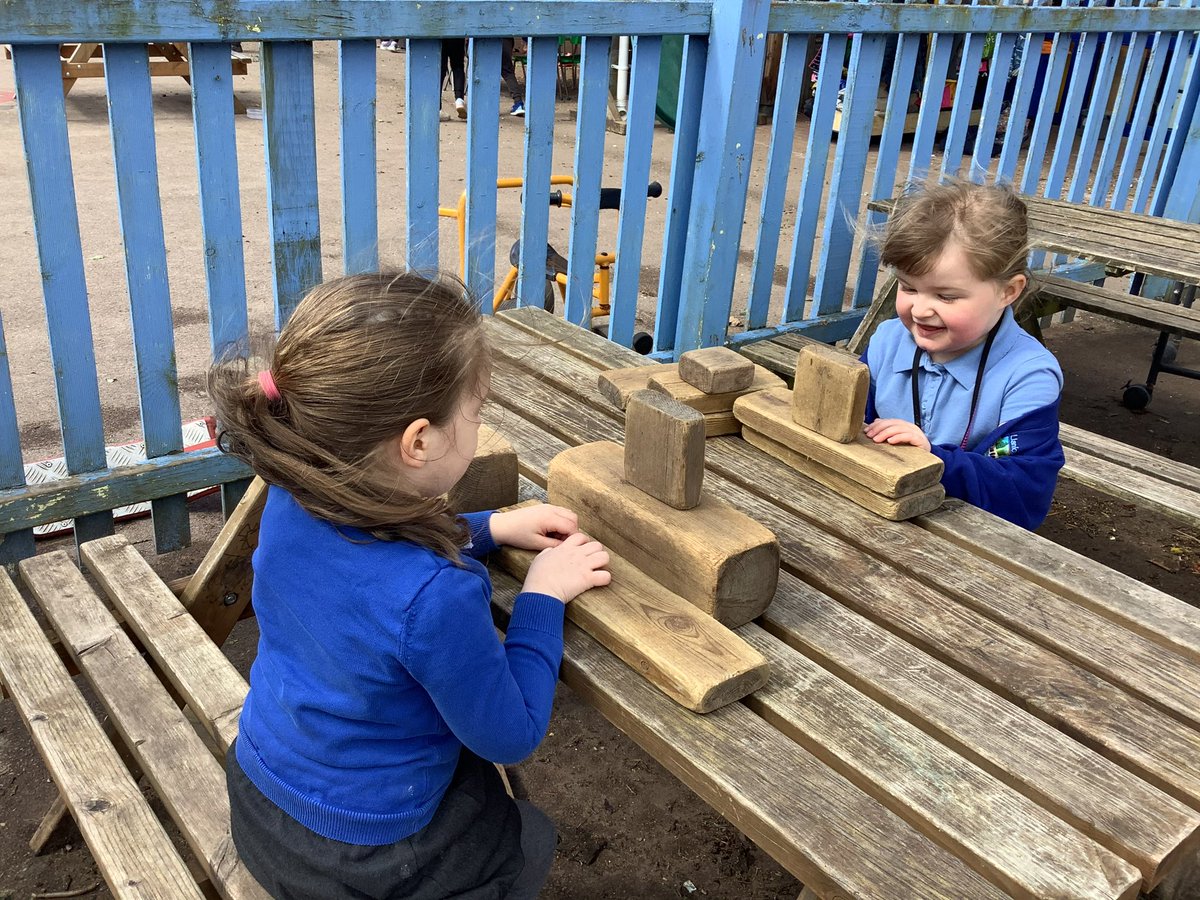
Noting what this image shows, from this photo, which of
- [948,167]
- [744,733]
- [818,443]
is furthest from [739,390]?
[948,167]

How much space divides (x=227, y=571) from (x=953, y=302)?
163cm

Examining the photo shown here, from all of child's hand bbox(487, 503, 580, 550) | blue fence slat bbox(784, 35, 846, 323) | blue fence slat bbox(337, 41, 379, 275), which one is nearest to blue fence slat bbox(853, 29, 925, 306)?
blue fence slat bbox(784, 35, 846, 323)

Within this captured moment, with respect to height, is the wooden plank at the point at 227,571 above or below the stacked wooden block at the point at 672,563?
below

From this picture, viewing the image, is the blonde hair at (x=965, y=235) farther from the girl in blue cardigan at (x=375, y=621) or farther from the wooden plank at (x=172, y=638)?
the wooden plank at (x=172, y=638)

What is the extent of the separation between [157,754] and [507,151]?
27.3 feet

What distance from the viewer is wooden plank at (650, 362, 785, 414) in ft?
6.55

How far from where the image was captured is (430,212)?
3078mm

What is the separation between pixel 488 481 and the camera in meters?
1.66

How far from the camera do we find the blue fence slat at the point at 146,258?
8.01 ft

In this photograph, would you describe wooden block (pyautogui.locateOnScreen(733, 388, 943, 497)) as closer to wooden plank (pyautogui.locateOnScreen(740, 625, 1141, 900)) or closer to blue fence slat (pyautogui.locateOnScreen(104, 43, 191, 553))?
wooden plank (pyautogui.locateOnScreen(740, 625, 1141, 900))

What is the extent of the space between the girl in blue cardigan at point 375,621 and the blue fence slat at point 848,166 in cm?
289

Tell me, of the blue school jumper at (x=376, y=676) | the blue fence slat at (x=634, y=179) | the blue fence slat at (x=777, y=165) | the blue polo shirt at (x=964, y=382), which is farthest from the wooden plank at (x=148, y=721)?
the blue fence slat at (x=777, y=165)

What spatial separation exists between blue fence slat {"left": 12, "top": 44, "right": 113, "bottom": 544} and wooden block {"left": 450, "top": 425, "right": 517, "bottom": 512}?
139 centimetres

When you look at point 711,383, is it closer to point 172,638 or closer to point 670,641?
point 670,641
